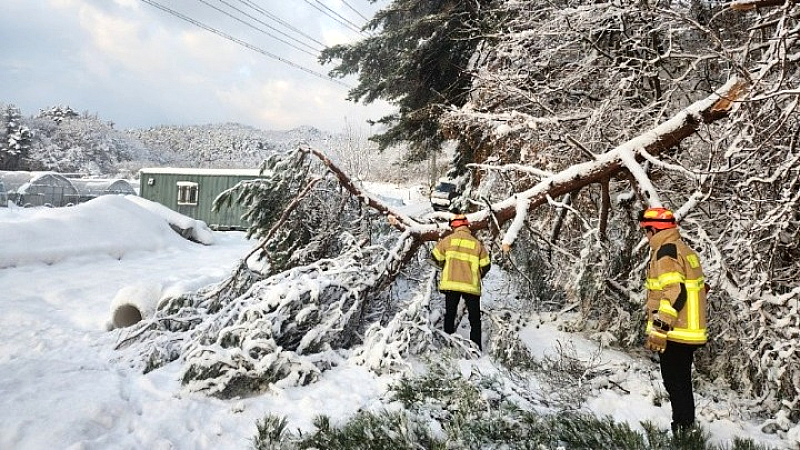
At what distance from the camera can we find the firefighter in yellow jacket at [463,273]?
530 cm

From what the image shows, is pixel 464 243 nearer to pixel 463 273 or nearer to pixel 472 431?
pixel 463 273

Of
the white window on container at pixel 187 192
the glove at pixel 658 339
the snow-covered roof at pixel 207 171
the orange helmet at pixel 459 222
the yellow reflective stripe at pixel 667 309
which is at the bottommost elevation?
the glove at pixel 658 339

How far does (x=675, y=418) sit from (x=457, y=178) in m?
7.04

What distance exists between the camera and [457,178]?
390 inches

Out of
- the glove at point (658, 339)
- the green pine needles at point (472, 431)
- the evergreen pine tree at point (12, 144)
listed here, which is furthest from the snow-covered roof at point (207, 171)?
the evergreen pine tree at point (12, 144)

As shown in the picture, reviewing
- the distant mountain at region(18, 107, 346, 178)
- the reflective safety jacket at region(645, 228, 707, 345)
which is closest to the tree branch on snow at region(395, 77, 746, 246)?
the reflective safety jacket at region(645, 228, 707, 345)

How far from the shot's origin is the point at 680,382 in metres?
3.30

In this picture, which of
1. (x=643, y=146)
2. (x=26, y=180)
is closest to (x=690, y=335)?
(x=643, y=146)

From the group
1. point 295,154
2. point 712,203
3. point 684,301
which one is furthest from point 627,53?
point 295,154

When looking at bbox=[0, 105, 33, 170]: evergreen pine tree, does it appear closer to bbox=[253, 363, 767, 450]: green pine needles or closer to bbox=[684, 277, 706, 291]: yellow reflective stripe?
bbox=[253, 363, 767, 450]: green pine needles

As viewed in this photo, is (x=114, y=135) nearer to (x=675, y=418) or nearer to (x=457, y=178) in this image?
(x=457, y=178)

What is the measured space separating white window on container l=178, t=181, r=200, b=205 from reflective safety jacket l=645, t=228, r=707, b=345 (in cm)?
2058

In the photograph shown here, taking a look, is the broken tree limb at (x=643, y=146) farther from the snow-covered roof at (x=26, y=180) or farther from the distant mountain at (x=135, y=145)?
the distant mountain at (x=135, y=145)

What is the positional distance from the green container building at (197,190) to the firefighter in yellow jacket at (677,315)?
18.3m
